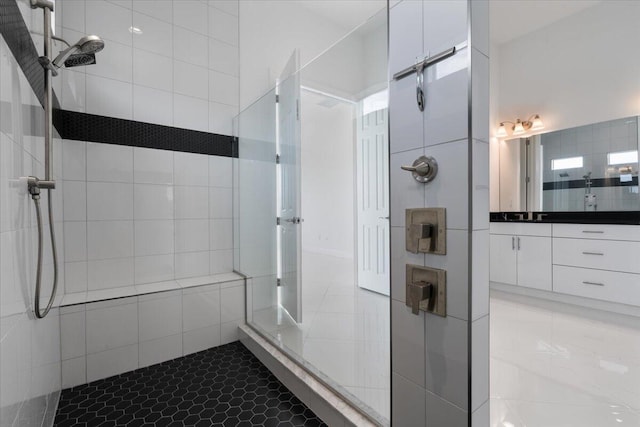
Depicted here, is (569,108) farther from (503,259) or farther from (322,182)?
(322,182)

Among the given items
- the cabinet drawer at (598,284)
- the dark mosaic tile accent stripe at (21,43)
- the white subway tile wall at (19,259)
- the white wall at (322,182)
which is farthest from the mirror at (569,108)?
the white subway tile wall at (19,259)

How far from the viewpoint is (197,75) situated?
2609 mm

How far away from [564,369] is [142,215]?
3119 mm

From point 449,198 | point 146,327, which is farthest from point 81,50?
point 146,327

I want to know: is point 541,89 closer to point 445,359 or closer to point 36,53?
point 445,359

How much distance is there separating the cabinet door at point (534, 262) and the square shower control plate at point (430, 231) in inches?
119

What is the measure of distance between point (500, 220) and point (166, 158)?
3.76 m

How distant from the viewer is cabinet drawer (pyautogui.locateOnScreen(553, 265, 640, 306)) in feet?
8.74

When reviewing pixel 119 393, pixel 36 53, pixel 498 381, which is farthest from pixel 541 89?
pixel 119 393

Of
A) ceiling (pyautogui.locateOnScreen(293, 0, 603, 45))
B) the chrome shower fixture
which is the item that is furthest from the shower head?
ceiling (pyautogui.locateOnScreen(293, 0, 603, 45))

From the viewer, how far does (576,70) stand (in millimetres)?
3525

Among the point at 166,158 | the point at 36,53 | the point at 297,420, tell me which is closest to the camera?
the point at 36,53

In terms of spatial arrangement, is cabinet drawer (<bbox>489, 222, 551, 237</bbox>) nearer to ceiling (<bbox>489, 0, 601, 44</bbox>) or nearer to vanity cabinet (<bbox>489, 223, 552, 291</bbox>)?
A: vanity cabinet (<bbox>489, 223, 552, 291</bbox>)

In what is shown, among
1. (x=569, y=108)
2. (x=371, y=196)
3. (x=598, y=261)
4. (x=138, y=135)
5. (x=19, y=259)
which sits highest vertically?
(x=569, y=108)
